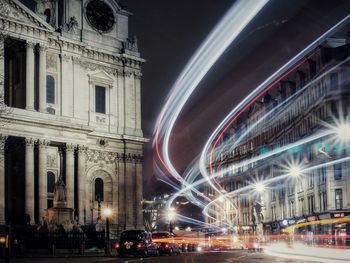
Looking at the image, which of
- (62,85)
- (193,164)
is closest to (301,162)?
(62,85)

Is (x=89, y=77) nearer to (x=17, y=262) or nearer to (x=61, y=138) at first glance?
(x=61, y=138)

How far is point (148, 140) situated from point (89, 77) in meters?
8.33

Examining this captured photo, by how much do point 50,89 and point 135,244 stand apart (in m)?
23.8

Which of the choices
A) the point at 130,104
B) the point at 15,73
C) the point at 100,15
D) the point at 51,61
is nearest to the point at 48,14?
the point at 100,15

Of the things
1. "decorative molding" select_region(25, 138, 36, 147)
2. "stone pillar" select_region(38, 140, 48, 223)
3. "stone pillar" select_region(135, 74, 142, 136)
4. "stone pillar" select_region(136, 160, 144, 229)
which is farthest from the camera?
"stone pillar" select_region(135, 74, 142, 136)

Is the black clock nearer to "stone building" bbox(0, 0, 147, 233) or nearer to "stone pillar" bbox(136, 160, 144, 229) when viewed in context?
"stone building" bbox(0, 0, 147, 233)

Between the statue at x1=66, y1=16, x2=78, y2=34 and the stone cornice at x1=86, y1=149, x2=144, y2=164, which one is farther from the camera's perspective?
the stone cornice at x1=86, y1=149, x2=144, y2=164

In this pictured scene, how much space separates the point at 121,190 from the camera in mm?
64000

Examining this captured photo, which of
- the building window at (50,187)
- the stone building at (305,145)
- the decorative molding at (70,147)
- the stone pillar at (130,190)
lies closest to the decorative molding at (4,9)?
the decorative molding at (70,147)

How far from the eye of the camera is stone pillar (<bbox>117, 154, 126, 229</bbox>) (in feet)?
208

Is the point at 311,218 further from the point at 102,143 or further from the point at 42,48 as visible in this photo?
the point at 42,48

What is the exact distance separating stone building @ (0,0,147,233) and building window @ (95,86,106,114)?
0.09m

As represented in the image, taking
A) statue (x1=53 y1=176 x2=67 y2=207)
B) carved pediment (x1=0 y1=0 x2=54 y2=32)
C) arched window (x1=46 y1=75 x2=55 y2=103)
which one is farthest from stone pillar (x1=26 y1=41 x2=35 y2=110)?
statue (x1=53 y1=176 x2=67 y2=207)

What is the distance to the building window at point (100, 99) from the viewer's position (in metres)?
63.9
